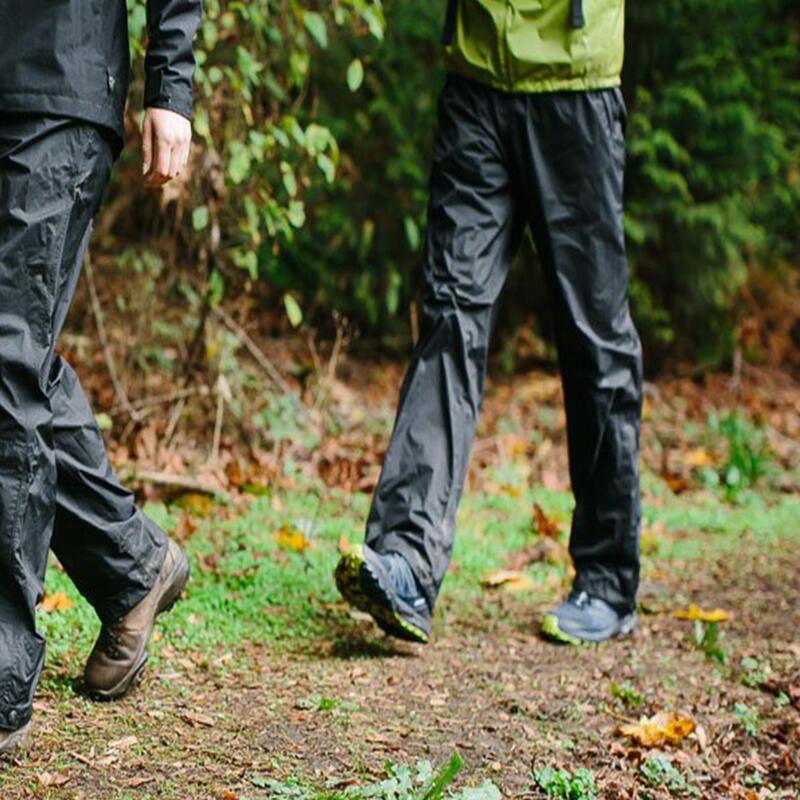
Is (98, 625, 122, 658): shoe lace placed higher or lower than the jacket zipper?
lower

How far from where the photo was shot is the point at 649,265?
7.32 metres

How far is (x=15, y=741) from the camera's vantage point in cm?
226

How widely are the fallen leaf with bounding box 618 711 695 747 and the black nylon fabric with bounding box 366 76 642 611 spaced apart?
0.61 m

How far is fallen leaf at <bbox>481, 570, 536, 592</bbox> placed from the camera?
393cm

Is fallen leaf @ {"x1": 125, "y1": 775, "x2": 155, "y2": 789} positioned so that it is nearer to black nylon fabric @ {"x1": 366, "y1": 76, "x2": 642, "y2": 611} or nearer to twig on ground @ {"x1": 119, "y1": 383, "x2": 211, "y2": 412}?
black nylon fabric @ {"x1": 366, "y1": 76, "x2": 642, "y2": 611}

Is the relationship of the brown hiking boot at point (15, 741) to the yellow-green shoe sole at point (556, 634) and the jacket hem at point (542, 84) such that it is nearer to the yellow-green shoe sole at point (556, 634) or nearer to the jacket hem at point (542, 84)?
the yellow-green shoe sole at point (556, 634)

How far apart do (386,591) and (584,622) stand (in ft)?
2.53

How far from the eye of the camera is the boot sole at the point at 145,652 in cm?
262

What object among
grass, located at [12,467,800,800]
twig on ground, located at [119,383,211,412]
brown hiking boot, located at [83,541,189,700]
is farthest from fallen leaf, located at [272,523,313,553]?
brown hiking boot, located at [83,541,189,700]

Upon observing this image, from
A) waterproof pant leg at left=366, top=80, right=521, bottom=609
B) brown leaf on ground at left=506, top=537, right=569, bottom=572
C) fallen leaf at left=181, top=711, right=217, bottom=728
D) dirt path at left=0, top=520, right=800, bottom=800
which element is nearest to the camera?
dirt path at left=0, top=520, right=800, bottom=800

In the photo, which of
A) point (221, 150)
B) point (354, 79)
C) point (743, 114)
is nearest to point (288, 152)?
point (221, 150)

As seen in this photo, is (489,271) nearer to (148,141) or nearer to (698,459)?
(148,141)

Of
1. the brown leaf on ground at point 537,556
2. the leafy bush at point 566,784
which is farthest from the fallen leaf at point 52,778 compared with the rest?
the brown leaf on ground at point 537,556

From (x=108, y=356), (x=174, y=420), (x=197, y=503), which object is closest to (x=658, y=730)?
(x=197, y=503)
